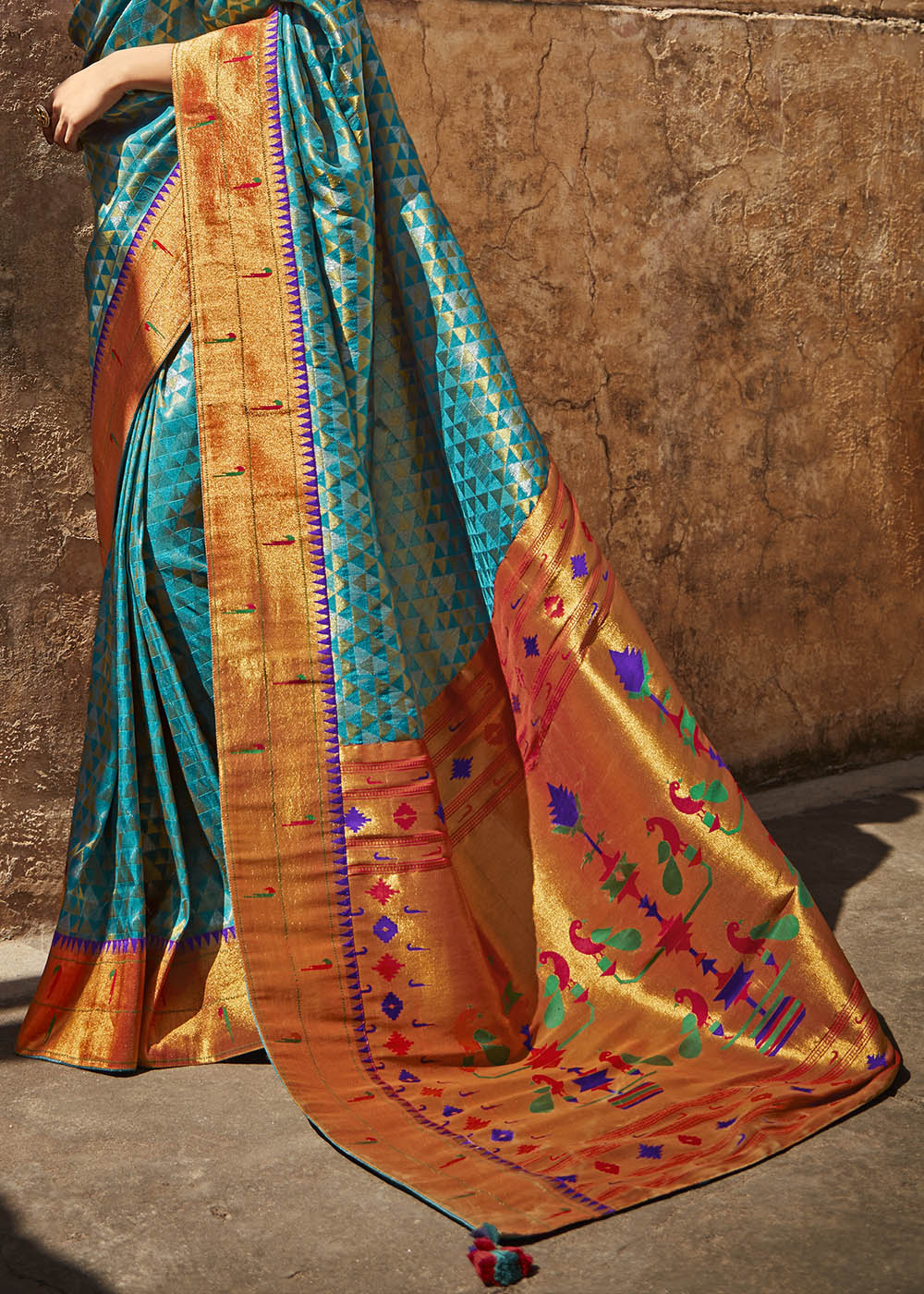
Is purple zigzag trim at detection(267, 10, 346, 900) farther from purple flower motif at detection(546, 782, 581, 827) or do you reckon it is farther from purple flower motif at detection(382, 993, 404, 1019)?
purple flower motif at detection(546, 782, 581, 827)

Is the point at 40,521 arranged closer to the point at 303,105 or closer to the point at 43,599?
the point at 43,599

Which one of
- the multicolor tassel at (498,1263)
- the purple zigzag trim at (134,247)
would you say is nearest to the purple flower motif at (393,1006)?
the multicolor tassel at (498,1263)

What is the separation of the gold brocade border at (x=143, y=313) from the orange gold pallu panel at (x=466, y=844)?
51 mm

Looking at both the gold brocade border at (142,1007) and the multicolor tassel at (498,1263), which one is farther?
the gold brocade border at (142,1007)

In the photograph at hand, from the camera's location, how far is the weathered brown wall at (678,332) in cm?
265

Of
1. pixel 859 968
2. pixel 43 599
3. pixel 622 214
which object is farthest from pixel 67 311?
pixel 859 968

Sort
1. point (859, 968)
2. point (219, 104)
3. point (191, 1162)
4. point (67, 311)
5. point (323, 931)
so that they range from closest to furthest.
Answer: point (191, 1162) → point (323, 931) → point (219, 104) → point (859, 968) → point (67, 311)

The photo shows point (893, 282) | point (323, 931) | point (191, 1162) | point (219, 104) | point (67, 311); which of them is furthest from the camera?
point (893, 282)

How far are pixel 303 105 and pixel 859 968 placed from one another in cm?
170

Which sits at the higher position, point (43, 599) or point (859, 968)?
point (43, 599)

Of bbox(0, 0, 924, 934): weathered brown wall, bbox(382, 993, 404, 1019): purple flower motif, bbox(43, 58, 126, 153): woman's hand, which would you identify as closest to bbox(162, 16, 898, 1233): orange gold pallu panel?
bbox(382, 993, 404, 1019): purple flower motif

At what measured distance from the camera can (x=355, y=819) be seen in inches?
80.7

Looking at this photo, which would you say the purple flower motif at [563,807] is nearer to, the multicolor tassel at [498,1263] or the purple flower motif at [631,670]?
the purple flower motif at [631,670]

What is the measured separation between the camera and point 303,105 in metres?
2.15
